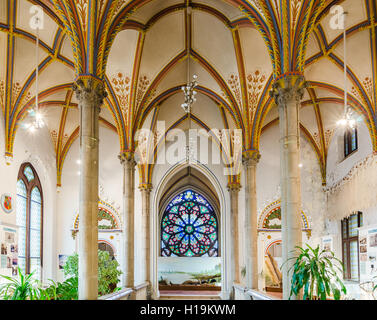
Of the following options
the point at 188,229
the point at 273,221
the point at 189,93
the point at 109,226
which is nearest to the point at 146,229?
the point at 109,226

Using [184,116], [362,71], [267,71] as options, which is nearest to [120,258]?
[184,116]

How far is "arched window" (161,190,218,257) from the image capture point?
91.5ft

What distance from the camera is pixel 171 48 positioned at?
1497 centimetres

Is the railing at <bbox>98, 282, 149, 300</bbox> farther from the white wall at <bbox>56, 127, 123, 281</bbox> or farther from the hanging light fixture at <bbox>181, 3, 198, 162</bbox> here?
the hanging light fixture at <bbox>181, 3, 198, 162</bbox>

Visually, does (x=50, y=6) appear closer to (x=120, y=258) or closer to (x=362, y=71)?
(x=362, y=71)

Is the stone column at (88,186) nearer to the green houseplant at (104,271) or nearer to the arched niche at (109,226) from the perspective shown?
the green houseplant at (104,271)

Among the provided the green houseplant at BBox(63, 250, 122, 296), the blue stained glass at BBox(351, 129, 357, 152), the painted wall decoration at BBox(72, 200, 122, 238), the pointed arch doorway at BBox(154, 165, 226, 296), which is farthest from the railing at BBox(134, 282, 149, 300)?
the blue stained glass at BBox(351, 129, 357, 152)

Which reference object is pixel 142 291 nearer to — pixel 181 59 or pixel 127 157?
pixel 127 157

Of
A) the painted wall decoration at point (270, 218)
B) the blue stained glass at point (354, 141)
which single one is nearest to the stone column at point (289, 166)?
the blue stained glass at point (354, 141)

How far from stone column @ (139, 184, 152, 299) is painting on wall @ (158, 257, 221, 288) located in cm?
645

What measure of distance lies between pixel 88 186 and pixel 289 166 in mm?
4234

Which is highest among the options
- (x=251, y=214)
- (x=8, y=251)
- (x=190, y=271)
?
(x=251, y=214)

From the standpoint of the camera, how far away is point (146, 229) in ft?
65.1

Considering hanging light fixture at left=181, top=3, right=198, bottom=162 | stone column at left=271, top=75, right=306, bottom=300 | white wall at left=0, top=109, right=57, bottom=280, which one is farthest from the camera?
white wall at left=0, top=109, right=57, bottom=280
